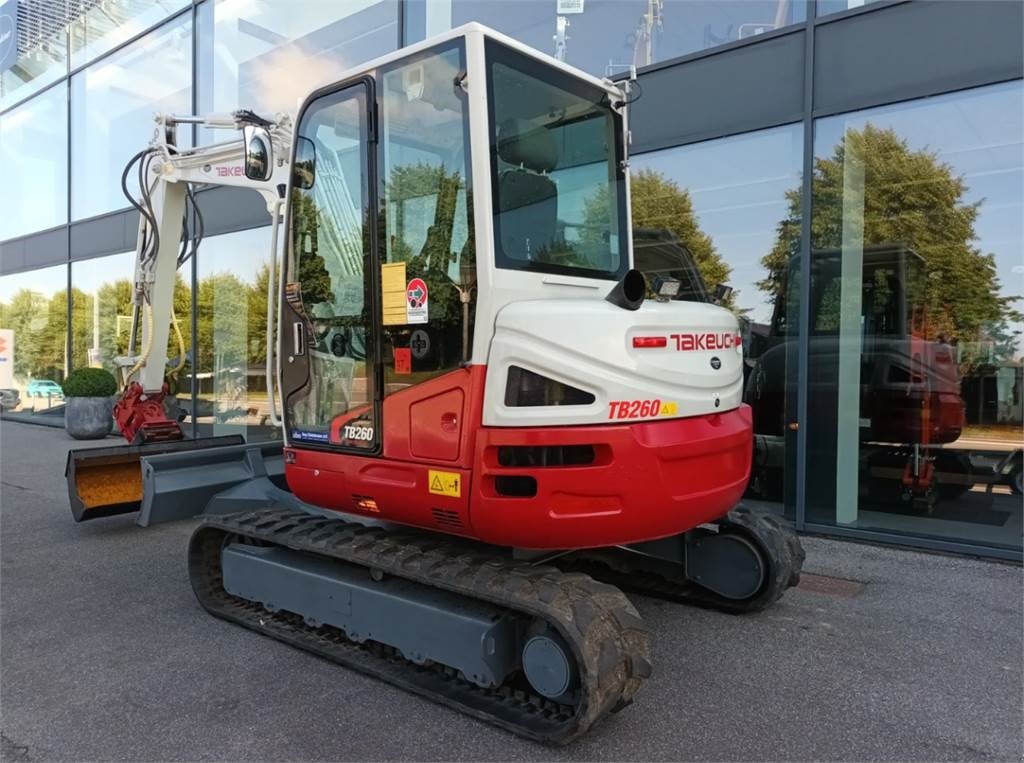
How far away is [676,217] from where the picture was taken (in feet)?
24.0

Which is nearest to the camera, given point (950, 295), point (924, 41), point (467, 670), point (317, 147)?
point (467, 670)

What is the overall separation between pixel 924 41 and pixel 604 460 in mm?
4779

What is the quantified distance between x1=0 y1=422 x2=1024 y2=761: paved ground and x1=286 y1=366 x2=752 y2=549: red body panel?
80cm

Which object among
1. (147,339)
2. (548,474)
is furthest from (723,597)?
(147,339)

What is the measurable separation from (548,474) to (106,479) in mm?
4605

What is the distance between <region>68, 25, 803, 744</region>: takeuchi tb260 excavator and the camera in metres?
3.09

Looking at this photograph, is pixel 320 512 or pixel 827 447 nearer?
pixel 320 512

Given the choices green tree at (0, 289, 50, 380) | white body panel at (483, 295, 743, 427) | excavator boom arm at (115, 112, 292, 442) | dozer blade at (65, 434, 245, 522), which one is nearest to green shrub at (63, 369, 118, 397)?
green tree at (0, 289, 50, 380)

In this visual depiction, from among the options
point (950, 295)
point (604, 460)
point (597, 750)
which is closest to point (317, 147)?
point (604, 460)

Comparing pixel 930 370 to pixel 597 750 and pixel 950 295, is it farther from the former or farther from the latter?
pixel 597 750

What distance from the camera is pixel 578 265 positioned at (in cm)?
358

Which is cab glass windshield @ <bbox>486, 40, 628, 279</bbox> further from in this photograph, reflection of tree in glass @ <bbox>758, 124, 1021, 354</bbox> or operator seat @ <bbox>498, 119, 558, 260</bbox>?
reflection of tree in glass @ <bbox>758, 124, 1021, 354</bbox>

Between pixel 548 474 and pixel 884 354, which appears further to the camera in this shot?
pixel 884 354

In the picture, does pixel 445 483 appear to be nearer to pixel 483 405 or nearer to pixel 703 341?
pixel 483 405
